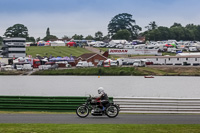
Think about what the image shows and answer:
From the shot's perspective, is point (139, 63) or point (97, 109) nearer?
point (97, 109)

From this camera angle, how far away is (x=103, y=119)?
22.4 metres

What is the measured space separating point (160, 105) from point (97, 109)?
413cm

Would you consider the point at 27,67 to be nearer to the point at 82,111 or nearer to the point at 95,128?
the point at 82,111

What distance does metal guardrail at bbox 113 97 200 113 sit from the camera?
2495 centimetres

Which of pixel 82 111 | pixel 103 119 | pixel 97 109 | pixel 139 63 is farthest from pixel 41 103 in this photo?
pixel 139 63

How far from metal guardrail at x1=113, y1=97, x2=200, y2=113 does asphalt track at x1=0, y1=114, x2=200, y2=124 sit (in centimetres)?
87

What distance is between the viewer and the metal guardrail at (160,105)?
2495 cm

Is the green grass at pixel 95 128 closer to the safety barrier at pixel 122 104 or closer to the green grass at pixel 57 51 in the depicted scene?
the safety barrier at pixel 122 104

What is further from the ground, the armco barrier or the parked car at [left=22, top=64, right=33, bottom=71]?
the parked car at [left=22, top=64, right=33, bottom=71]

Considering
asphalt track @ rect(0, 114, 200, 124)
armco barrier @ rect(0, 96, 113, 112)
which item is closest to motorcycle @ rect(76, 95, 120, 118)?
asphalt track @ rect(0, 114, 200, 124)

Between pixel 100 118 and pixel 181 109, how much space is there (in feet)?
16.8

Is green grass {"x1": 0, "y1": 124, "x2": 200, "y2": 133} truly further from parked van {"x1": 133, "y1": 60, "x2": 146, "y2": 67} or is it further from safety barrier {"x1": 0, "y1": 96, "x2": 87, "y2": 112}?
parked van {"x1": 133, "y1": 60, "x2": 146, "y2": 67}

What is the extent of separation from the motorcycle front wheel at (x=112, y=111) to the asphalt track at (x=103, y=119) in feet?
0.82

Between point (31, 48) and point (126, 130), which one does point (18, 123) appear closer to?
point (126, 130)
